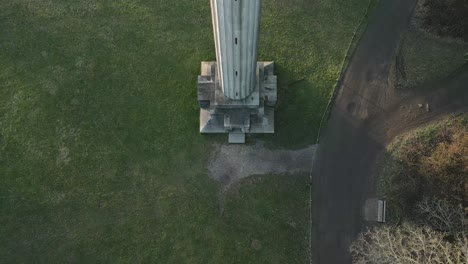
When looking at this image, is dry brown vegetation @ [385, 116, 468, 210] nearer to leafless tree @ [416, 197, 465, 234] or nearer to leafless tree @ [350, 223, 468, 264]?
leafless tree @ [416, 197, 465, 234]

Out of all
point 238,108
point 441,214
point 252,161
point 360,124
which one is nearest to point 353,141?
point 360,124

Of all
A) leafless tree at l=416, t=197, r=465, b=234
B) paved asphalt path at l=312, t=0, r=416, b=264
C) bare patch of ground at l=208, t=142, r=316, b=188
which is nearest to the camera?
leafless tree at l=416, t=197, r=465, b=234

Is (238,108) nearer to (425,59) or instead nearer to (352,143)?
(352,143)

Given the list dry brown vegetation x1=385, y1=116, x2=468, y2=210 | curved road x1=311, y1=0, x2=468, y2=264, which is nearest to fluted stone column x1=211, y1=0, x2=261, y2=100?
curved road x1=311, y1=0, x2=468, y2=264

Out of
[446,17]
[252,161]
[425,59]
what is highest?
[446,17]

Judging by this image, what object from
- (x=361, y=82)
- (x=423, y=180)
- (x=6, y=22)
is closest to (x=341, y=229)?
(x=423, y=180)
